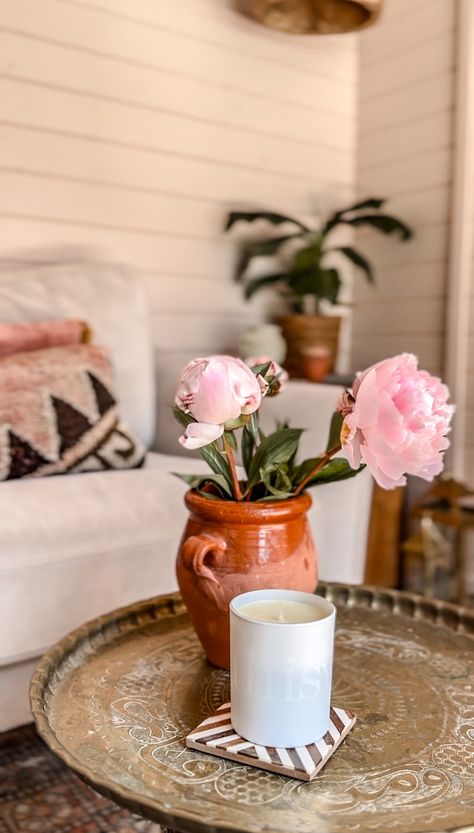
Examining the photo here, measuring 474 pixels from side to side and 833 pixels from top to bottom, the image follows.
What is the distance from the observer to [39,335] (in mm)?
1659

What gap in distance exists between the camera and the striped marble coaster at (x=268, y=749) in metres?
0.56

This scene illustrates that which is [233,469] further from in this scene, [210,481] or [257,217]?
[257,217]

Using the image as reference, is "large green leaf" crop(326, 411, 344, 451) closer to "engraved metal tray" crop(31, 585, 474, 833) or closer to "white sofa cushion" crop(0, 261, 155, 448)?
"engraved metal tray" crop(31, 585, 474, 833)

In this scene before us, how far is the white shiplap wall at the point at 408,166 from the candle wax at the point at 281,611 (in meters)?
1.89

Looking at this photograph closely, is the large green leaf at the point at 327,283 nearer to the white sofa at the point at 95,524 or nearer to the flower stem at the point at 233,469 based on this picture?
the white sofa at the point at 95,524

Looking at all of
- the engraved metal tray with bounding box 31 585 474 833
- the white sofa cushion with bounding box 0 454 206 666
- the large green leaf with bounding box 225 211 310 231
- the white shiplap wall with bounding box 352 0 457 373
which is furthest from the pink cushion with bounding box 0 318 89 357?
the white shiplap wall with bounding box 352 0 457 373

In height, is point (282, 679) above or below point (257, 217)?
below

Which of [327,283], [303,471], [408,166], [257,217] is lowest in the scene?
[303,471]

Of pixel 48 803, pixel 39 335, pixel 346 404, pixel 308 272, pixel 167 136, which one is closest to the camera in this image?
pixel 346 404

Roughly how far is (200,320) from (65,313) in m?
0.67

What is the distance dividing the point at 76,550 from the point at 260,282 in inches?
57.3

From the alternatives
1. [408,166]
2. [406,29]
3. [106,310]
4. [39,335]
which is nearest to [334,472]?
[39,335]

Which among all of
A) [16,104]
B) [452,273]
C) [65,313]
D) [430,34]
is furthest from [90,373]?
[430,34]

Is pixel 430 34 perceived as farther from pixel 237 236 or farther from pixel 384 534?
pixel 384 534
